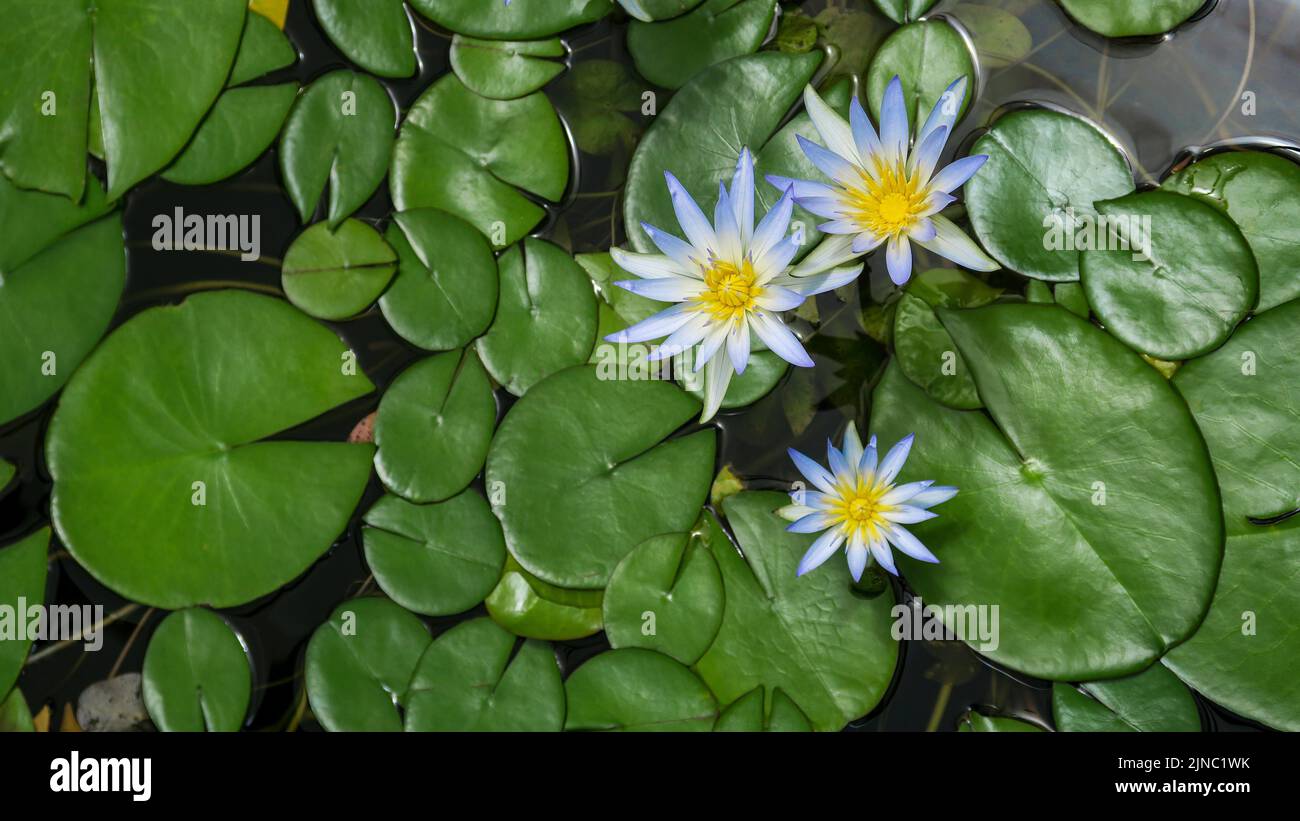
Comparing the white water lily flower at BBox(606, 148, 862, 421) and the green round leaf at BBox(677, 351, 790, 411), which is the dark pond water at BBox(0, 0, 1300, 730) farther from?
the white water lily flower at BBox(606, 148, 862, 421)

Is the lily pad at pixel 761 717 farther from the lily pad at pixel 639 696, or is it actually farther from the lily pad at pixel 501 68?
the lily pad at pixel 501 68

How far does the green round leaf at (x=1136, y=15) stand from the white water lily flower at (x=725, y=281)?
1.11 meters

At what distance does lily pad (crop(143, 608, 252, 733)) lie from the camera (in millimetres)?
2488

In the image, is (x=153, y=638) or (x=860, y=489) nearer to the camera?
(x=860, y=489)

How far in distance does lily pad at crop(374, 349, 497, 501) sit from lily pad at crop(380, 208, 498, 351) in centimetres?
9

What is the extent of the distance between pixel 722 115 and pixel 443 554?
146 centimetres

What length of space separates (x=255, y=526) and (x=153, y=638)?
46cm

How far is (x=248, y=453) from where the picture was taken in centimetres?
246

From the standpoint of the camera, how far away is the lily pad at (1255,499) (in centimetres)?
226

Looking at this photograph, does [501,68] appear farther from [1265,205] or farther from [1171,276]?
[1265,205]
